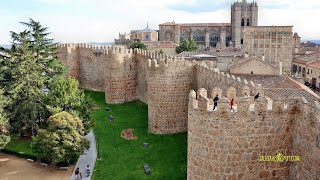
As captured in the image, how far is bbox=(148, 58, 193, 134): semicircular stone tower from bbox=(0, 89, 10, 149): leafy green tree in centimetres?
904

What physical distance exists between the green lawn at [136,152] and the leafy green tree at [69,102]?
142cm

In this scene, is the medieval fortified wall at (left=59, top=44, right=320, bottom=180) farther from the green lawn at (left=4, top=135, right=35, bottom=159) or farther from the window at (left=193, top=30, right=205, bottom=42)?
the window at (left=193, top=30, right=205, bottom=42)

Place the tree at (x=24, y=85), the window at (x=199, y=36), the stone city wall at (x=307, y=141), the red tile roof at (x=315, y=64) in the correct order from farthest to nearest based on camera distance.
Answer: the window at (x=199, y=36), the red tile roof at (x=315, y=64), the tree at (x=24, y=85), the stone city wall at (x=307, y=141)

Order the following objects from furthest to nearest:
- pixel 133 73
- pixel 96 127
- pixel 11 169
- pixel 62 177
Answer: pixel 133 73 → pixel 96 127 → pixel 11 169 → pixel 62 177

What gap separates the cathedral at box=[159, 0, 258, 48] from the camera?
94.8 meters

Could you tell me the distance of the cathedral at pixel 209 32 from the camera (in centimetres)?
9481

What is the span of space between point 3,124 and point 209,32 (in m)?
76.6

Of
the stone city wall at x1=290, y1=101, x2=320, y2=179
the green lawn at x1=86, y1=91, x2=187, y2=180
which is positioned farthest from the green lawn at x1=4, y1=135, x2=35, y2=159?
the stone city wall at x1=290, y1=101, x2=320, y2=179

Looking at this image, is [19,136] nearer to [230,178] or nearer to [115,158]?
[115,158]

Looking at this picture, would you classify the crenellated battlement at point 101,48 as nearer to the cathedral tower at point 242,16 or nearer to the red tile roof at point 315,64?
the red tile roof at point 315,64

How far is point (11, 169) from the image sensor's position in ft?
72.1

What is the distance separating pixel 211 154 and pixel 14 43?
20.0m

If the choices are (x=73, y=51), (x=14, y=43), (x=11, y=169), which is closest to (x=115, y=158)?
(x=11, y=169)

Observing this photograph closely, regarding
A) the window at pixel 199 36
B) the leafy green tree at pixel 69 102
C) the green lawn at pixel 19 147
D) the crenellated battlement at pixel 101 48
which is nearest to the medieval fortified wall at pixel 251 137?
the leafy green tree at pixel 69 102
